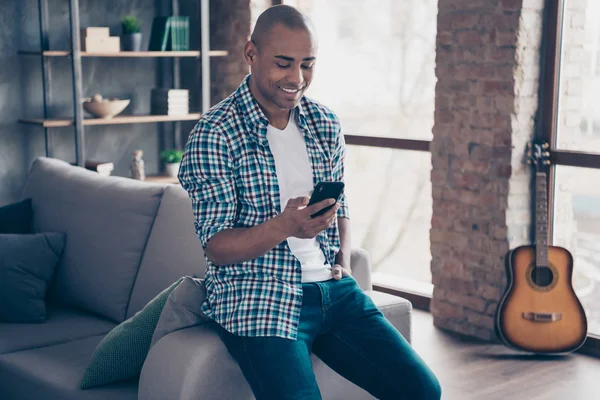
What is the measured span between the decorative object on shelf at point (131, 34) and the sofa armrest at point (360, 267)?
9.63ft

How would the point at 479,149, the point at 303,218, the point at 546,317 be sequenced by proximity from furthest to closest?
the point at 479,149, the point at 546,317, the point at 303,218

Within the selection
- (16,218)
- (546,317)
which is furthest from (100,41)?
(546,317)

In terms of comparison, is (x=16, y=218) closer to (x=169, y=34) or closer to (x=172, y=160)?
(x=172, y=160)

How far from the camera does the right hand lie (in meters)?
1.80

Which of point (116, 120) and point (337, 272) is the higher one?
point (116, 120)

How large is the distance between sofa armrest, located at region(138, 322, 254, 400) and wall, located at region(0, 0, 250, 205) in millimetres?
3125

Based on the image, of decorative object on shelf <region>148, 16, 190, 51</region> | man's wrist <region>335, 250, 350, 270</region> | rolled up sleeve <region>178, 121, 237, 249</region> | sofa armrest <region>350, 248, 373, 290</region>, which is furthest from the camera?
decorative object on shelf <region>148, 16, 190, 51</region>

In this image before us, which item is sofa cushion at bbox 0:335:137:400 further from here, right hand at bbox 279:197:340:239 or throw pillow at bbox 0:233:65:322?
right hand at bbox 279:197:340:239

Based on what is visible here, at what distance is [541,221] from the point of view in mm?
3852

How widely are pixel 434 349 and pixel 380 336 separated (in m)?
1.99

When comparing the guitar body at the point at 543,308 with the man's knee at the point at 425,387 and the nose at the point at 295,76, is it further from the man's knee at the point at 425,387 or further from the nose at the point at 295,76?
the nose at the point at 295,76

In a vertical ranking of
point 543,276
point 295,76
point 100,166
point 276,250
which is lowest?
point 543,276

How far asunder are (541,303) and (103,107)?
2.73 meters

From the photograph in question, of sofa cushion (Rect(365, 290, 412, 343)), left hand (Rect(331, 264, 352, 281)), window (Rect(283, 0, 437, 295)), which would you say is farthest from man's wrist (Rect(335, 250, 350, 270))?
window (Rect(283, 0, 437, 295))
